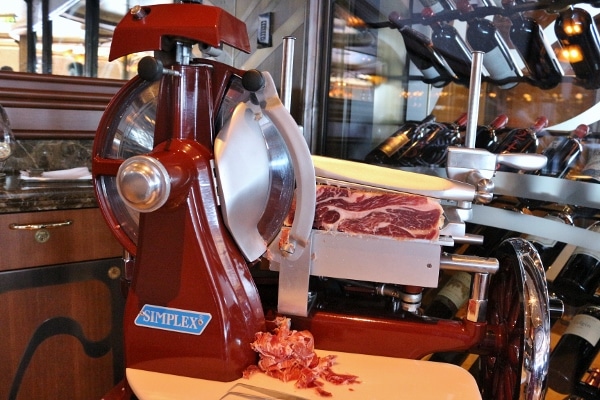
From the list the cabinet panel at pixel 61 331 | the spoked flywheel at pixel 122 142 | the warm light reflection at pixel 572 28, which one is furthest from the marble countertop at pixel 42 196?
the warm light reflection at pixel 572 28

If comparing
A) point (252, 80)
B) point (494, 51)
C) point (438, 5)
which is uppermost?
point (438, 5)

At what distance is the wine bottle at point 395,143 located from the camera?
1.87 meters

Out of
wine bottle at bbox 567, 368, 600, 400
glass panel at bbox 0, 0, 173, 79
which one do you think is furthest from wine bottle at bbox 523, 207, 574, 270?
glass panel at bbox 0, 0, 173, 79

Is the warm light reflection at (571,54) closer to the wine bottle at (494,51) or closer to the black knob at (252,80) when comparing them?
the wine bottle at (494,51)

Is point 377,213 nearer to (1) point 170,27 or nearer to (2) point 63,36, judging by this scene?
(1) point 170,27

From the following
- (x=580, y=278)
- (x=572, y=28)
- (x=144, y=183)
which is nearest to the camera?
(x=144, y=183)

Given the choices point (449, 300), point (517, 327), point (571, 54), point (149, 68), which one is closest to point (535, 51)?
point (571, 54)

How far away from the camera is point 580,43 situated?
1602mm

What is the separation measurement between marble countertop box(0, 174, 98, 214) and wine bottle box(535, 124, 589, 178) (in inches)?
53.2

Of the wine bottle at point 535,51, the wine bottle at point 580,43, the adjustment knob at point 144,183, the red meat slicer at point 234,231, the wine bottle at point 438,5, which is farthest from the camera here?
the wine bottle at point 438,5

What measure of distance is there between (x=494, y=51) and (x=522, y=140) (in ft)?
1.09

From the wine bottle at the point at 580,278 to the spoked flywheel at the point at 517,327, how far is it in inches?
20.2

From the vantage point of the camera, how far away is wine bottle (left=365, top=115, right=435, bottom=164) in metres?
1.87

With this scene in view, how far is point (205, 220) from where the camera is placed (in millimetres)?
794
